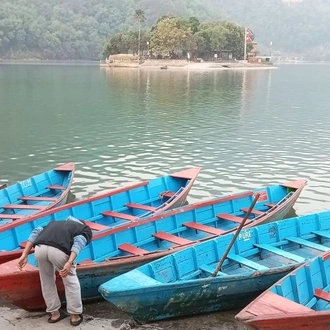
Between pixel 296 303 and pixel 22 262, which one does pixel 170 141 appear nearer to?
pixel 22 262

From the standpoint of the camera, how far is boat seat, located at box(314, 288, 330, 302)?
8.59 meters

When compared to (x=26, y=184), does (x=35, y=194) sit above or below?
below

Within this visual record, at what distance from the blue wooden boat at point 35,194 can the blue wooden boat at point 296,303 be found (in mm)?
7007

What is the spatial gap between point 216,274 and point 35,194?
8386 mm

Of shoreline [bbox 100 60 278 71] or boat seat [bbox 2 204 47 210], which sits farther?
shoreline [bbox 100 60 278 71]

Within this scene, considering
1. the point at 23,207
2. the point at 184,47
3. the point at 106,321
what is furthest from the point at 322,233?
the point at 184,47

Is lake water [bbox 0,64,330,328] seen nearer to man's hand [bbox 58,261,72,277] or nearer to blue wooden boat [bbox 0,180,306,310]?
blue wooden boat [bbox 0,180,306,310]

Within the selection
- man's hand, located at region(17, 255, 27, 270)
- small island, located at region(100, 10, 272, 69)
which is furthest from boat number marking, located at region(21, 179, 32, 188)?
small island, located at region(100, 10, 272, 69)

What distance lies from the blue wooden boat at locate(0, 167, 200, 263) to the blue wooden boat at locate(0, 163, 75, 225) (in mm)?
977

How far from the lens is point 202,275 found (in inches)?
401

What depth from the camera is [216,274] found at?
367 inches

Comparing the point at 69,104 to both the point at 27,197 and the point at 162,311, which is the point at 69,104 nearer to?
the point at 27,197

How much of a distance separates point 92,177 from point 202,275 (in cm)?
1142

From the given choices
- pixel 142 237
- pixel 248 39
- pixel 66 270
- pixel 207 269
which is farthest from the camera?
pixel 248 39
